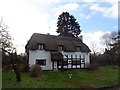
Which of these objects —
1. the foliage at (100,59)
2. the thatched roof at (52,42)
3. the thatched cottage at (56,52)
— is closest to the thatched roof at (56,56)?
the thatched cottage at (56,52)

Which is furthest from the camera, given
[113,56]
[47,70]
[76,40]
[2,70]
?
[113,56]

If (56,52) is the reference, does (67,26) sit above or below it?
above

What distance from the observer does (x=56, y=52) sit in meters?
35.0

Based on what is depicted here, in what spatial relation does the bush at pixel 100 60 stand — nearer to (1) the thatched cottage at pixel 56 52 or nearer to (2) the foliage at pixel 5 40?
(1) the thatched cottage at pixel 56 52

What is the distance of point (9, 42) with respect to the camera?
2386 centimetres

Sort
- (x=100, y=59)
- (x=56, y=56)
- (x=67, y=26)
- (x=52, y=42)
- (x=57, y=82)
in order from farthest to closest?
1. (x=67, y=26)
2. (x=100, y=59)
3. (x=52, y=42)
4. (x=56, y=56)
5. (x=57, y=82)

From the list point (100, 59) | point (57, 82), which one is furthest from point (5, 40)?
point (100, 59)

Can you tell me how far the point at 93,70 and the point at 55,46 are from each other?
9.22 m

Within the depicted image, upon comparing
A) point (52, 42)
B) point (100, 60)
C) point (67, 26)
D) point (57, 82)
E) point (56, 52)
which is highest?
point (67, 26)

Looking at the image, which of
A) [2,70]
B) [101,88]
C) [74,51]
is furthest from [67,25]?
[101,88]

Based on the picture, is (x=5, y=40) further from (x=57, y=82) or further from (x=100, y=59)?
(x=100, y=59)

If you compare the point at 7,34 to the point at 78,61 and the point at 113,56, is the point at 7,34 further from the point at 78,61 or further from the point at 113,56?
the point at 113,56

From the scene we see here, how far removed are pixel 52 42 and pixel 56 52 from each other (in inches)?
102

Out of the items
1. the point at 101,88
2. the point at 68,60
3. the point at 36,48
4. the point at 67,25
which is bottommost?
the point at 101,88
